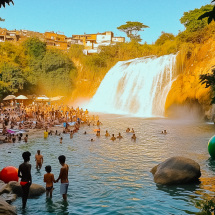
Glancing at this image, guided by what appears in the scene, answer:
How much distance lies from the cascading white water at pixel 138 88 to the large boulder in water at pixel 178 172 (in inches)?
998

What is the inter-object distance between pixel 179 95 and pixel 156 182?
950 inches

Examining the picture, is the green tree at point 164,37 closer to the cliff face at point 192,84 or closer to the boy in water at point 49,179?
the cliff face at point 192,84

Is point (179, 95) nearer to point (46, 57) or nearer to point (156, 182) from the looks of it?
point (156, 182)

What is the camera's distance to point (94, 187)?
404 inches

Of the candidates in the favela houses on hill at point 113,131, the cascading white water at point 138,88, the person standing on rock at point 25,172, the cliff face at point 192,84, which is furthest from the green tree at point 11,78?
the person standing on rock at point 25,172

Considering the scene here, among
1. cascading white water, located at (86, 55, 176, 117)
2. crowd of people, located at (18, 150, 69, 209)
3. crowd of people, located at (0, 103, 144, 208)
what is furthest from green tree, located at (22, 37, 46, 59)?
crowd of people, located at (18, 150, 69, 209)

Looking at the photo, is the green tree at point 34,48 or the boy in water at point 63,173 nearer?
the boy in water at point 63,173

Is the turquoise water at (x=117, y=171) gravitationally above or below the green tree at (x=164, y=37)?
below

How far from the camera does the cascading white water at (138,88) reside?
121 feet

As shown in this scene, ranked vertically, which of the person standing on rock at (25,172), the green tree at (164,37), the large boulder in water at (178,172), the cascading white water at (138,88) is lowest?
the large boulder in water at (178,172)

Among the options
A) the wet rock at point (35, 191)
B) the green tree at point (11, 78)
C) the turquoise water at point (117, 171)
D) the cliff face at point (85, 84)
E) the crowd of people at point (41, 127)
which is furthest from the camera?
the cliff face at point (85, 84)

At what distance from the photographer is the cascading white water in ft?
121

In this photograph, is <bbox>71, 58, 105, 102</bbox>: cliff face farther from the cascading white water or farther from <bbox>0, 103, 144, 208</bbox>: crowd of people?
<bbox>0, 103, 144, 208</bbox>: crowd of people

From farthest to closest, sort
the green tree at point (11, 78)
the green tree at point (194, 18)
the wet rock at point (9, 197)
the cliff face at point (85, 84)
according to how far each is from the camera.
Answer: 1. the cliff face at point (85, 84)
2. the green tree at point (11, 78)
3. the green tree at point (194, 18)
4. the wet rock at point (9, 197)
